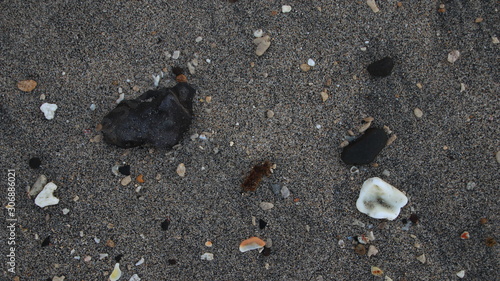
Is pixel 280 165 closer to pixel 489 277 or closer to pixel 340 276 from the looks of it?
pixel 340 276

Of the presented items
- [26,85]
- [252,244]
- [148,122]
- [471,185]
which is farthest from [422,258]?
[26,85]

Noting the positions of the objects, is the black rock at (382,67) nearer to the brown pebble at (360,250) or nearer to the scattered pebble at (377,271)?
the brown pebble at (360,250)

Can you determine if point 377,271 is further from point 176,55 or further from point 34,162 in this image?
point 34,162

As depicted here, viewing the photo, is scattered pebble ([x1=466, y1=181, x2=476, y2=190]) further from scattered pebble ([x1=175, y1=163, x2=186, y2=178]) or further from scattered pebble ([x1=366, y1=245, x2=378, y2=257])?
scattered pebble ([x1=175, y1=163, x2=186, y2=178])

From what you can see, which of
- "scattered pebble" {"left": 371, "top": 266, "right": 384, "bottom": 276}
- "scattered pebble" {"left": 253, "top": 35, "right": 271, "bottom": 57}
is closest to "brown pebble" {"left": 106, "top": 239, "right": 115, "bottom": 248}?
"scattered pebble" {"left": 253, "top": 35, "right": 271, "bottom": 57}

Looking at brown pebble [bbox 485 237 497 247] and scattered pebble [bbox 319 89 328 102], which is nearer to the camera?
brown pebble [bbox 485 237 497 247]

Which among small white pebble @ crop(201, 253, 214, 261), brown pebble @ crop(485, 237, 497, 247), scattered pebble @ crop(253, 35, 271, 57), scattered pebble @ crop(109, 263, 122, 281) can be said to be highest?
scattered pebble @ crop(253, 35, 271, 57)

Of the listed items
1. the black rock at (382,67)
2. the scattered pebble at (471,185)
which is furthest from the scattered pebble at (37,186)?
the scattered pebble at (471,185)
